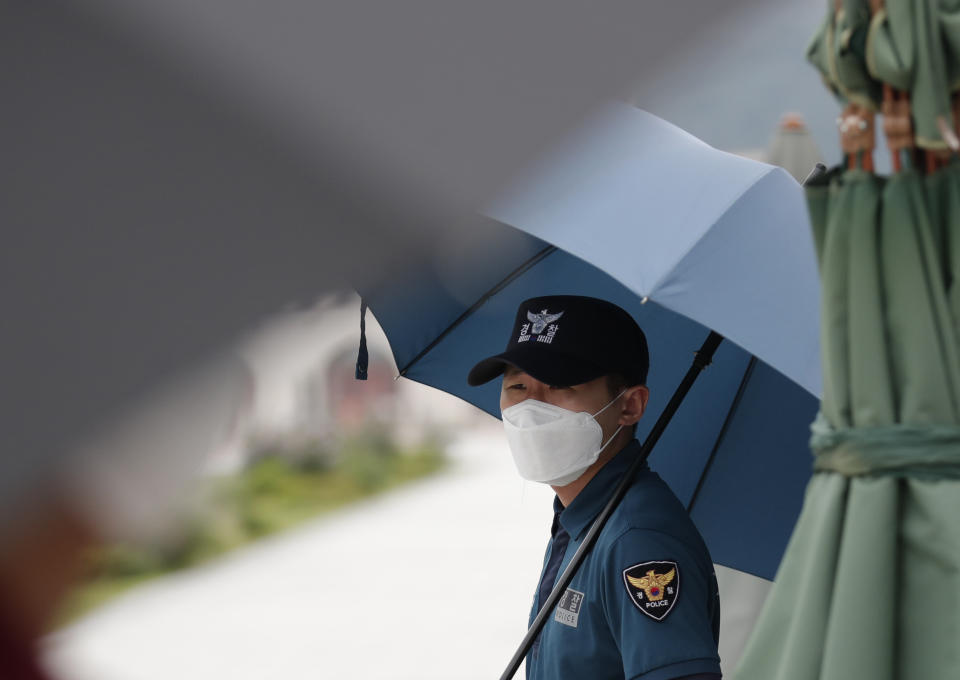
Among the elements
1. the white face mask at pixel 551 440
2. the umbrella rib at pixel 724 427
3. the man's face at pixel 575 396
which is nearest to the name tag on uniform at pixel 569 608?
the white face mask at pixel 551 440

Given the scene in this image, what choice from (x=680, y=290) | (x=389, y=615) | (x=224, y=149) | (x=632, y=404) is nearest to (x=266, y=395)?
(x=224, y=149)

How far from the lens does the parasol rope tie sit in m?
1.20

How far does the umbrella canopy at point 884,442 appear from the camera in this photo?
1180 millimetres

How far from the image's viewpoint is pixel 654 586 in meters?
2.22

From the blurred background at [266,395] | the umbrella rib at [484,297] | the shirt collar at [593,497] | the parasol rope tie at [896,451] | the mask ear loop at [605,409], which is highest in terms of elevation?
the umbrella rib at [484,297]

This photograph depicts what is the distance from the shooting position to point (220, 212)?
421mm

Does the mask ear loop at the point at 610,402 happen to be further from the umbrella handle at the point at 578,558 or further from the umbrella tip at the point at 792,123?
the umbrella tip at the point at 792,123

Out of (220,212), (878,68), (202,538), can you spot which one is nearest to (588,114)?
(220,212)

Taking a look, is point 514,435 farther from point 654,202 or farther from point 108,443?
point 108,443

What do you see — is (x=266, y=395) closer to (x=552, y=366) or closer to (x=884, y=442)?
(x=884, y=442)

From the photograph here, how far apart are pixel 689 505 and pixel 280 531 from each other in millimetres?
2696

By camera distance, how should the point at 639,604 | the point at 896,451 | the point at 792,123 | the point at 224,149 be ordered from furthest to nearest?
Result: the point at 792,123, the point at 639,604, the point at 896,451, the point at 224,149

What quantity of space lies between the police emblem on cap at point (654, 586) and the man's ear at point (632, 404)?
1.68 ft

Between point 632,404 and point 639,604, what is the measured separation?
63 centimetres
